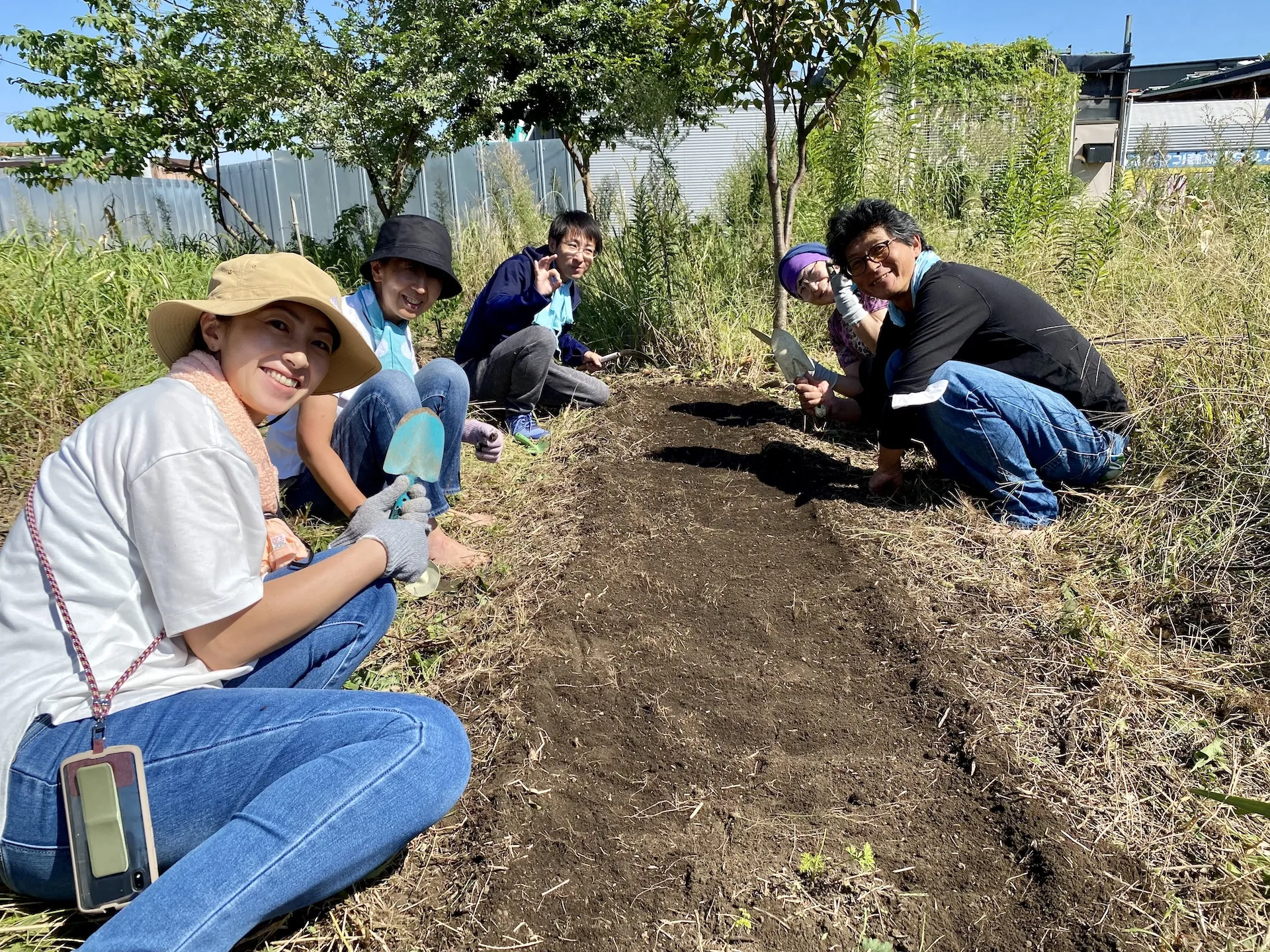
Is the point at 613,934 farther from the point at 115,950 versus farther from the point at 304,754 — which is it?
the point at 115,950

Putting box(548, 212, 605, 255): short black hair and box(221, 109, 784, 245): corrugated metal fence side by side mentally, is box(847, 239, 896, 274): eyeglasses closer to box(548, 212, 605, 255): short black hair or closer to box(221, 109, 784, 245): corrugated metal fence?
box(548, 212, 605, 255): short black hair

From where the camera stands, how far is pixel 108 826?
48.6 inches

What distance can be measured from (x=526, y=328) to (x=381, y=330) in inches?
52.3

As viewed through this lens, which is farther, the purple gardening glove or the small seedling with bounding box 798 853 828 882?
the purple gardening glove

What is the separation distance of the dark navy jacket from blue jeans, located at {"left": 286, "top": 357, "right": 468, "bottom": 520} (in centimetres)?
109

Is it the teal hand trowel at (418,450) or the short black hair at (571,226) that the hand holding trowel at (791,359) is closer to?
the short black hair at (571,226)

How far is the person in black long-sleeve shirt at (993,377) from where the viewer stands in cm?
289

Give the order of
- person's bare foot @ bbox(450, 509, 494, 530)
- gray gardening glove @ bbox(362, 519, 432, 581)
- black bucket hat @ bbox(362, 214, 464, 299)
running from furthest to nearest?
1. person's bare foot @ bbox(450, 509, 494, 530)
2. black bucket hat @ bbox(362, 214, 464, 299)
3. gray gardening glove @ bbox(362, 519, 432, 581)

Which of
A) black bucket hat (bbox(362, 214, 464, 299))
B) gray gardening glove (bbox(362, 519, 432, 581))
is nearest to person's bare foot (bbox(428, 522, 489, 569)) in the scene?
black bucket hat (bbox(362, 214, 464, 299))

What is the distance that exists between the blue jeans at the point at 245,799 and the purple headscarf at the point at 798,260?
3.00m

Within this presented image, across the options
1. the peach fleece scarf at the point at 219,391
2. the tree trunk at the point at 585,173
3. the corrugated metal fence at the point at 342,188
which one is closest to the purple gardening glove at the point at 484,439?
the peach fleece scarf at the point at 219,391

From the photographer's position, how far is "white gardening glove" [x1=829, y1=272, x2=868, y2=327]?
150 inches

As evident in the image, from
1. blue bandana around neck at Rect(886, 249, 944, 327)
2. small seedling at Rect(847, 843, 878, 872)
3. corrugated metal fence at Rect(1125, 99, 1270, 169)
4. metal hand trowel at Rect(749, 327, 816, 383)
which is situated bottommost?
small seedling at Rect(847, 843, 878, 872)

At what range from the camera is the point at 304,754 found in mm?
1356
